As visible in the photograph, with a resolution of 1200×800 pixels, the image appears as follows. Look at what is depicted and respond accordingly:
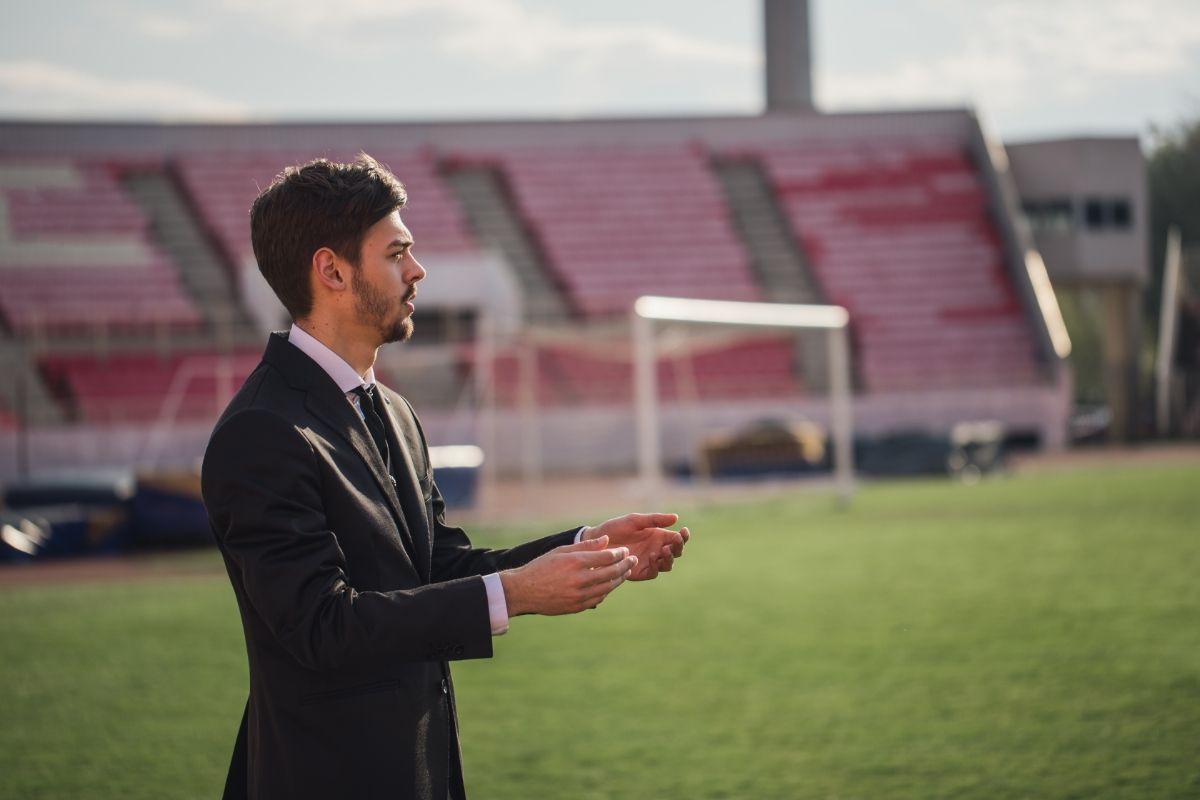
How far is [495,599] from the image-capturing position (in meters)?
2.15

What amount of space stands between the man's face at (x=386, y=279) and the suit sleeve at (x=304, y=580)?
281mm

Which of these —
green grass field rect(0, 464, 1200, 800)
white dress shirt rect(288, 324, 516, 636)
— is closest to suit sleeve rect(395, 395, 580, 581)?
white dress shirt rect(288, 324, 516, 636)

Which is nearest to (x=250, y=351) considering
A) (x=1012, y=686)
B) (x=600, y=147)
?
(x=600, y=147)

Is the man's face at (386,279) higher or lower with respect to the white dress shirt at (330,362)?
higher

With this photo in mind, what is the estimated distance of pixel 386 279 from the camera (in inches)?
91.3

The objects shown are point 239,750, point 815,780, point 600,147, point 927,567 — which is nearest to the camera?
point 239,750

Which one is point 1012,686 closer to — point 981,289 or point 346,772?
point 346,772

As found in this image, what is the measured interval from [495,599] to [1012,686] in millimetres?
4196

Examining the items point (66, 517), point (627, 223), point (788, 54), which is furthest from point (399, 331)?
point (788, 54)

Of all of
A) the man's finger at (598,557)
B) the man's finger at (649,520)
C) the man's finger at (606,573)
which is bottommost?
the man's finger at (606,573)

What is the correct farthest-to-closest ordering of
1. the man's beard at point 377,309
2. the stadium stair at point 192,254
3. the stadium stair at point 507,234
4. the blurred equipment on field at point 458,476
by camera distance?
1. the stadium stair at point 507,234
2. the stadium stair at point 192,254
3. the blurred equipment on field at point 458,476
4. the man's beard at point 377,309

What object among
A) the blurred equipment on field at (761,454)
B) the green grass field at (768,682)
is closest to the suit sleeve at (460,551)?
the green grass field at (768,682)

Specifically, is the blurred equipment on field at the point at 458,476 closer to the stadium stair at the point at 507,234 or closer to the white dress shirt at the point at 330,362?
the stadium stair at the point at 507,234

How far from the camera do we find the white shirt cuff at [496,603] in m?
2.14
